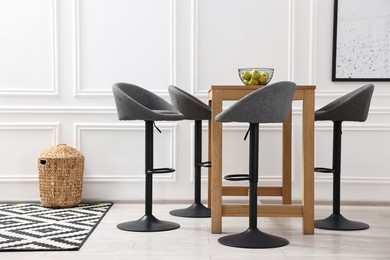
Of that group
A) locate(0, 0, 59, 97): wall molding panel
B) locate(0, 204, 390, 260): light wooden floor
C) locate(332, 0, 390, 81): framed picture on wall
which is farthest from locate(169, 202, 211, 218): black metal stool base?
locate(332, 0, 390, 81): framed picture on wall

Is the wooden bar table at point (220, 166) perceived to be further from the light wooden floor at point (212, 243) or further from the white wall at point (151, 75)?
the white wall at point (151, 75)

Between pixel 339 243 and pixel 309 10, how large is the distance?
6.96 ft

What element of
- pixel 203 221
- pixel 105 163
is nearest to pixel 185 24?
pixel 105 163

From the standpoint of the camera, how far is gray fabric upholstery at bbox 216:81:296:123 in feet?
10.1

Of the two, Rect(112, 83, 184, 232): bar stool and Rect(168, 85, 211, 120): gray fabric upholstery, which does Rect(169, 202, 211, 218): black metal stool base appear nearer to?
Rect(112, 83, 184, 232): bar stool

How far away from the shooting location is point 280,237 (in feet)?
10.8

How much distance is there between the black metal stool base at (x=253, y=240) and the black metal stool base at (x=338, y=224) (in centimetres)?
55

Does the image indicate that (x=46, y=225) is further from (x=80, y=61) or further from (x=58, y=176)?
(x=80, y=61)

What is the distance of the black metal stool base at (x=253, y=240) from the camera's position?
10.2 feet

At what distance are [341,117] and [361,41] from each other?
3.96 feet

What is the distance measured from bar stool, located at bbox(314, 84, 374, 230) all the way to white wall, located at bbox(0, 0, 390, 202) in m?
0.89

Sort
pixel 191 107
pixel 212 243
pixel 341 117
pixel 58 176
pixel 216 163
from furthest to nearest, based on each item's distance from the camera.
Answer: pixel 58 176
pixel 191 107
pixel 341 117
pixel 216 163
pixel 212 243

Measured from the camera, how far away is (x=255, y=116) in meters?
3.09

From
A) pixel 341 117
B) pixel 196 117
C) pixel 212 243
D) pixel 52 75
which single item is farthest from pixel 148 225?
pixel 52 75
